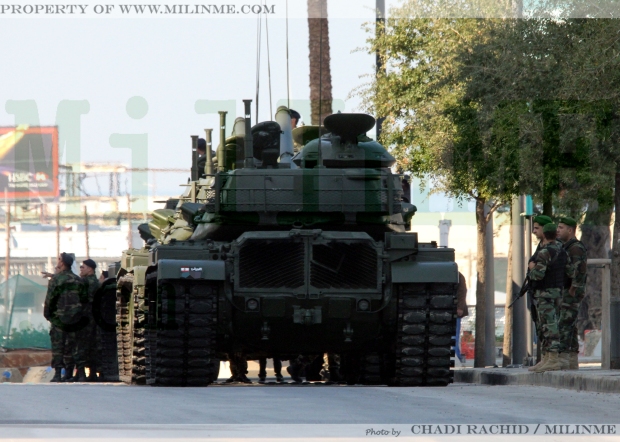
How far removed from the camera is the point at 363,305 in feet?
44.5

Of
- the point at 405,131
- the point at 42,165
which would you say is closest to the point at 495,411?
the point at 405,131

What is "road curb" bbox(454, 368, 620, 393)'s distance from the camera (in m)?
12.1

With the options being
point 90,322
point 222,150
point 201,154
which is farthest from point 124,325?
point 222,150

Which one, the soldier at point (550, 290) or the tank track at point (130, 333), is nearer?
the soldier at point (550, 290)

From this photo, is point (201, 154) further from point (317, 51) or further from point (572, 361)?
point (317, 51)

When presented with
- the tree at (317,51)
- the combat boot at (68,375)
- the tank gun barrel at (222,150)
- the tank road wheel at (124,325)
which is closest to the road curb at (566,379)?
the tank gun barrel at (222,150)

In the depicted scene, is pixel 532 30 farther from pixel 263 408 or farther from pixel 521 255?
pixel 263 408

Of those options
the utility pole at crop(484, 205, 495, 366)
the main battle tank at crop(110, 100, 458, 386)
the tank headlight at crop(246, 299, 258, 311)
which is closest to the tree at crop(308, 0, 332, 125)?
the utility pole at crop(484, 205, 495, 366)

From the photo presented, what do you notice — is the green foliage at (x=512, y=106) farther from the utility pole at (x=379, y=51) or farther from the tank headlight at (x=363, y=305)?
the tank headlight at (x=363, y=305)

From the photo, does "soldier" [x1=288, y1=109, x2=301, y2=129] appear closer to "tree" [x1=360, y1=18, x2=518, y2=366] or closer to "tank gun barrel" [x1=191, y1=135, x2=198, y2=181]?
"tank gun barrel" [x1=191, y1=135, x2=198, y2=181]

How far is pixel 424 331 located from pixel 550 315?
53.2 inches

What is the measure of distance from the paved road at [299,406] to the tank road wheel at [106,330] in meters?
7.36

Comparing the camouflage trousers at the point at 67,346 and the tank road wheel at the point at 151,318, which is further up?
the tank road wheel at the point at 151,318

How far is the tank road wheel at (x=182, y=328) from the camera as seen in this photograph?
43.4 feet
